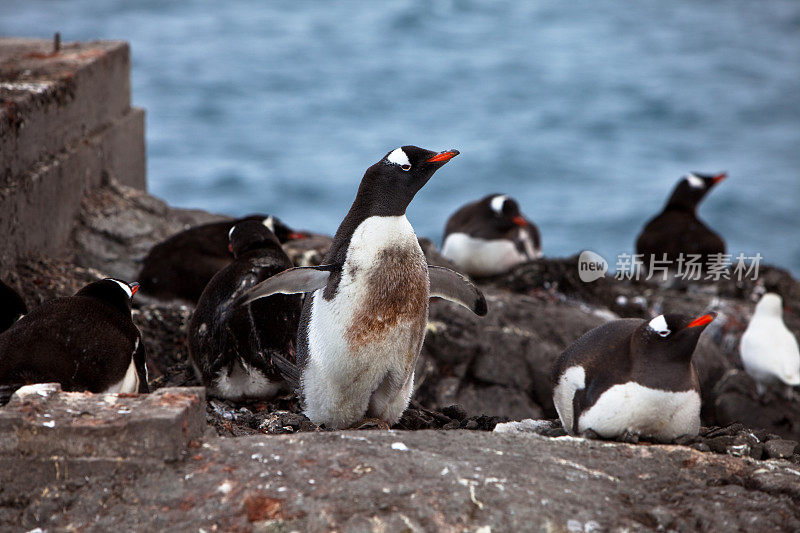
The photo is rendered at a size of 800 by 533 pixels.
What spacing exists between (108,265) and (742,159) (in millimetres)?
19409

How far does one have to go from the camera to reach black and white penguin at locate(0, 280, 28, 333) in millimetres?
4051

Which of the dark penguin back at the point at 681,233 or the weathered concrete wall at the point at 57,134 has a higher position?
the weathered concrete wall at the point at 57,134

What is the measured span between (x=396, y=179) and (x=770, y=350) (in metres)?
3.72

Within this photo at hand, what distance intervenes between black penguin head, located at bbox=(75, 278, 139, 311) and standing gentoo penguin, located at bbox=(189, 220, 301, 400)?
0.47 meters

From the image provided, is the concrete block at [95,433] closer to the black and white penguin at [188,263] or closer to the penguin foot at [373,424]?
the penguin foot at [373,424]

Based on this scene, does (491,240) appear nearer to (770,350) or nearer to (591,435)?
(770,350)

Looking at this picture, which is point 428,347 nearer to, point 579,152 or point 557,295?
point 557,295

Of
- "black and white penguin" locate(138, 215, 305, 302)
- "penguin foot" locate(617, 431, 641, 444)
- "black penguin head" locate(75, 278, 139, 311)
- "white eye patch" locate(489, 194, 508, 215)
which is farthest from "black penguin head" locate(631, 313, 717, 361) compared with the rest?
"white eye patch" locate(489, 194, 508, 215)

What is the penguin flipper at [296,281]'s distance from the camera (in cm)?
371

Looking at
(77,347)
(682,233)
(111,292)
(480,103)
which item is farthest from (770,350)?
(480,103)

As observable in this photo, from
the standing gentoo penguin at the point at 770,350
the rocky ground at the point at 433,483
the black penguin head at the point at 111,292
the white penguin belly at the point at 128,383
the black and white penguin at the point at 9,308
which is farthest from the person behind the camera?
the standing gentoo penguin at the point at 770,350

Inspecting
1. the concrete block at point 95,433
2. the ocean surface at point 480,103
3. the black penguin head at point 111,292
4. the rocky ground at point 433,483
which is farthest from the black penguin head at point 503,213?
the ocean surface at point 480,103

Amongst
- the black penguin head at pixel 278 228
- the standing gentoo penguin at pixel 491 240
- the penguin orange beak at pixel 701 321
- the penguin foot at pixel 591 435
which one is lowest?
the standing gentoo penguin at pixel 491 240

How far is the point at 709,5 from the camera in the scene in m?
33.1
